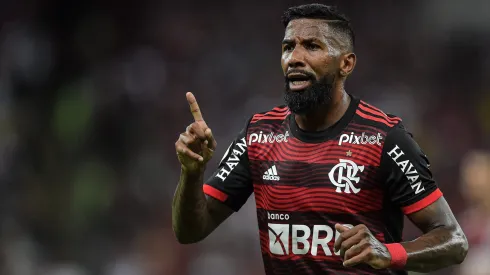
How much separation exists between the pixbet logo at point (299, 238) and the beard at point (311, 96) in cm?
57

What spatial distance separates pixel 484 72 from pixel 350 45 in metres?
5.44

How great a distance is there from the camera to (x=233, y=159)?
167 inches

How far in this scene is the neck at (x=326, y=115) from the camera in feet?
13.4

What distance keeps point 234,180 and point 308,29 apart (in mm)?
848

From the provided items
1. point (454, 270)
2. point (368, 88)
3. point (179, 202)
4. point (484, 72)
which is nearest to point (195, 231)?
point (179, 202)

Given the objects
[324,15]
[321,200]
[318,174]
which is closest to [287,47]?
[324,15]

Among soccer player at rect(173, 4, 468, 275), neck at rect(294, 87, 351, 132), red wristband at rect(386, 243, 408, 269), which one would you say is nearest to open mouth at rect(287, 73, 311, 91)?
soccer player at rect(173, 4, 468, 275)

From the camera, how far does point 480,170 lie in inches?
337

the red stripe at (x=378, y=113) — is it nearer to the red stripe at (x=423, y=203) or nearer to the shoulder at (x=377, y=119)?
the shoulder at (x=377, y=119)

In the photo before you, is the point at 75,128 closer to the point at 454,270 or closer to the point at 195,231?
the point at 454,270

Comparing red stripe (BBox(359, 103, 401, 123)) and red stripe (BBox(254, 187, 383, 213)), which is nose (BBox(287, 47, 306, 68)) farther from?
red stripe (BBox(254, 187, 383, 213))

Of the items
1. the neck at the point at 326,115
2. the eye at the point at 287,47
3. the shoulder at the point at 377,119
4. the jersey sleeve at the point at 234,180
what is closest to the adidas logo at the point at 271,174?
the jersey sleeve at the point at 234,180

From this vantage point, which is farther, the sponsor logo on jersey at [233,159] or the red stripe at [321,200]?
the sponsor logo on jersey at [233,159]

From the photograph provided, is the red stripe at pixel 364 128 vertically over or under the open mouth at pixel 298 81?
under
